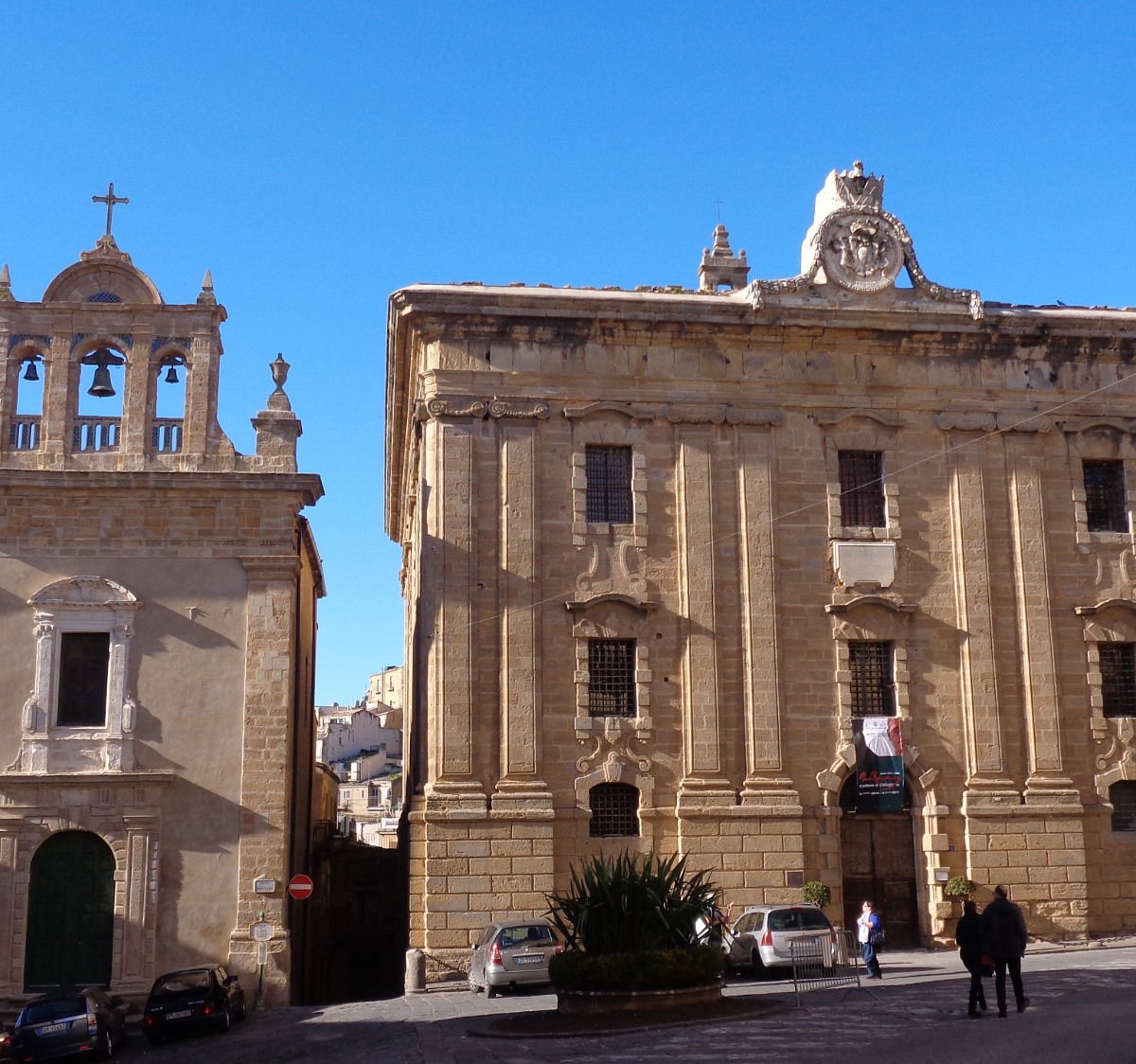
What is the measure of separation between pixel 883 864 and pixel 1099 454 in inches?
406

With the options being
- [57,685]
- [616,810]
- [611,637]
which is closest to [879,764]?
[616,810]

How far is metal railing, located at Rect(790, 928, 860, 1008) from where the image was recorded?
2367 centimetres

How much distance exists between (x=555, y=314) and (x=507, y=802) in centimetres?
1023

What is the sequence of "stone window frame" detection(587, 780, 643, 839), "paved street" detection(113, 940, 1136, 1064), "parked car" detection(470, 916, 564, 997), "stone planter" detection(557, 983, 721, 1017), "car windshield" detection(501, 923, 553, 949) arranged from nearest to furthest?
"paved street" detection(113, 940, 1136, 1064)
"stone planter" detection(557, 983, 721, 1017)
"parked car" detection(470, 916, 564, 997)
"car windshield" detection(501, 923, 553, 949)
"stone window frame" detection(587, 780, 643, 839)

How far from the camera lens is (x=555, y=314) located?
31.0 metres

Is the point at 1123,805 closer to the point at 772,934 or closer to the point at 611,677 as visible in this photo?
the point at 772,934

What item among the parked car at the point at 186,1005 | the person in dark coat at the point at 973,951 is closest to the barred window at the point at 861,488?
the person in dark coat at the point at 973,951

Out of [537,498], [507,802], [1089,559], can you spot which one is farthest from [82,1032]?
[1089,559]

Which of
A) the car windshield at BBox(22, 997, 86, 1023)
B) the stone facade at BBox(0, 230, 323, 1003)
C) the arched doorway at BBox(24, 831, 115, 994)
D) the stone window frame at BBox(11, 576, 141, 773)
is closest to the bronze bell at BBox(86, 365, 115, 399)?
the stone facade at BBox(0, 230, 323, 1003)

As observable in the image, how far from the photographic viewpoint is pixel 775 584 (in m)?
30.8

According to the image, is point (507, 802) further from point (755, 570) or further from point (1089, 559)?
point (1089, 559)

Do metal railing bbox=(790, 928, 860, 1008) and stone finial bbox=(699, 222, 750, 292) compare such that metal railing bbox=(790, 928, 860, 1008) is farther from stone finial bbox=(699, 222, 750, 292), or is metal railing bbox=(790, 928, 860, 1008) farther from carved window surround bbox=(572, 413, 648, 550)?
stone finial bbox=(699, 222, 750, 292)

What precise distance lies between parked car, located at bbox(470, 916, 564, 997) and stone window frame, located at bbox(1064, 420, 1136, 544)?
15.4m

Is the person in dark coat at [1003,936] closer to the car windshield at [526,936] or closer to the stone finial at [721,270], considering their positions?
the car windshield at [526,936]
